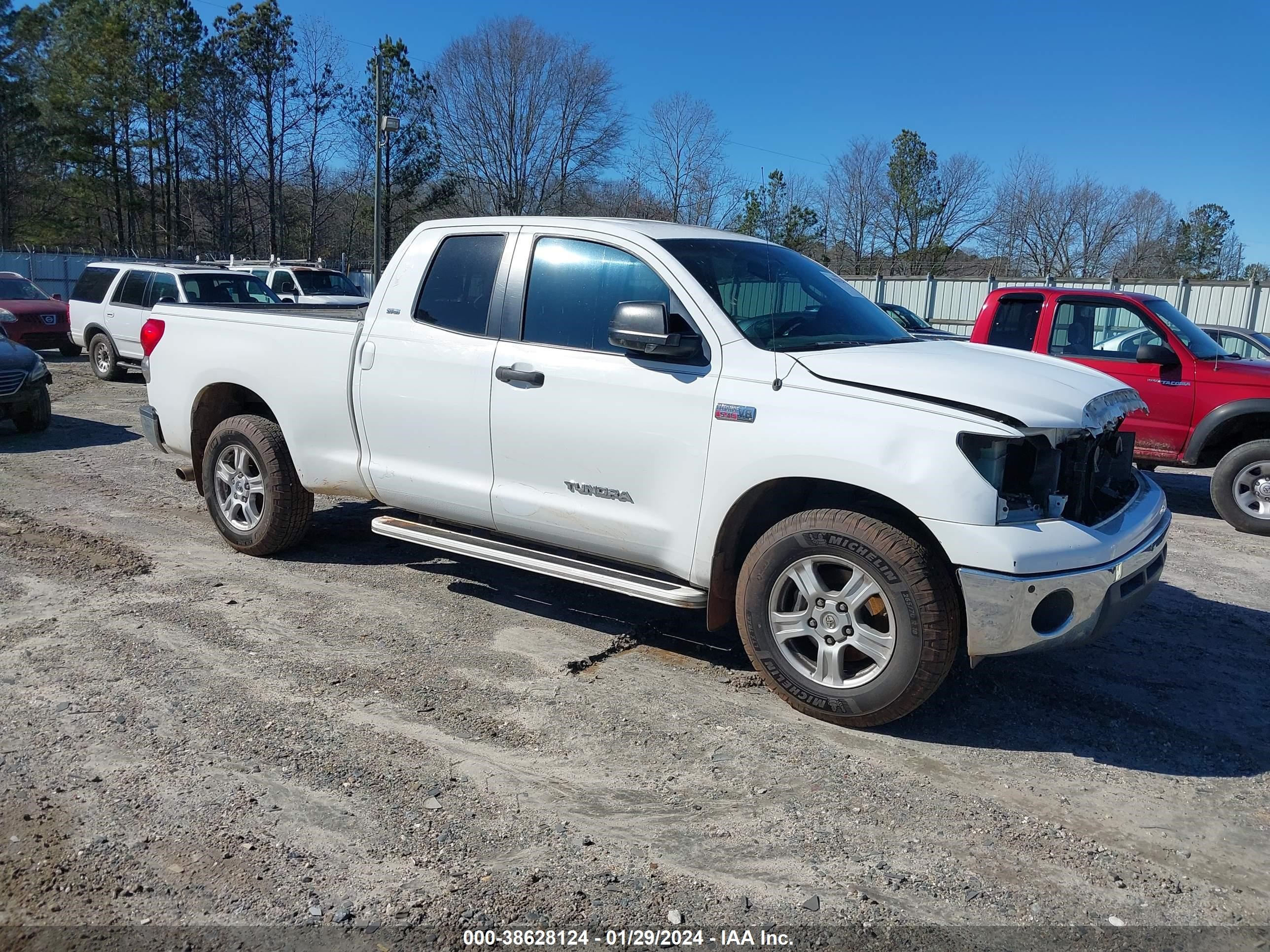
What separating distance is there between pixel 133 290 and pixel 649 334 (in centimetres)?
1532

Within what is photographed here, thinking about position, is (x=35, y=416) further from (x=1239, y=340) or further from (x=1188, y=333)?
(x=1239, y=340)

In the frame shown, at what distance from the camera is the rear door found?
53.6ft

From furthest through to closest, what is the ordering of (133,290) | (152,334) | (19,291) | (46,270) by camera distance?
1. (46,270)
2. (19,291)
3. (133,290)
4. (152,334)

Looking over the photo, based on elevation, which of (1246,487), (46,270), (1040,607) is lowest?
(1246,487)

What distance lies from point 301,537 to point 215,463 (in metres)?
0.73

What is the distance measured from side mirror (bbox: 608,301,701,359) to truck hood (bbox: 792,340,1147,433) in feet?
1.60

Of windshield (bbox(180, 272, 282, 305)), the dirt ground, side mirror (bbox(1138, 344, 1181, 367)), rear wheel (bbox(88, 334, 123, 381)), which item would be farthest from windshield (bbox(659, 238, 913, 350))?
rear wheel (bbox(88, 334, 123, 381))

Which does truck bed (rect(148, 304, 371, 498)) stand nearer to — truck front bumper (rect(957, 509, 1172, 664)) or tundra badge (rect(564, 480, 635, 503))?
tundra badge (rect(564, 480, 635, 503))

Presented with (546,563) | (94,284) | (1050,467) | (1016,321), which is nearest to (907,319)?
(1016,321)

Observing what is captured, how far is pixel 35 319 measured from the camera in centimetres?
1995

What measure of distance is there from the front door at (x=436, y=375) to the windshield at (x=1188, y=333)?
6704 millimetres

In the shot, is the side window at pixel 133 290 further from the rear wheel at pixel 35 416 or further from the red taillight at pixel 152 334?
the red taillight at pixel 152 334

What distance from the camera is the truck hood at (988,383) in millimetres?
3824

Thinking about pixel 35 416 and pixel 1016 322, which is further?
pixel 35 416
